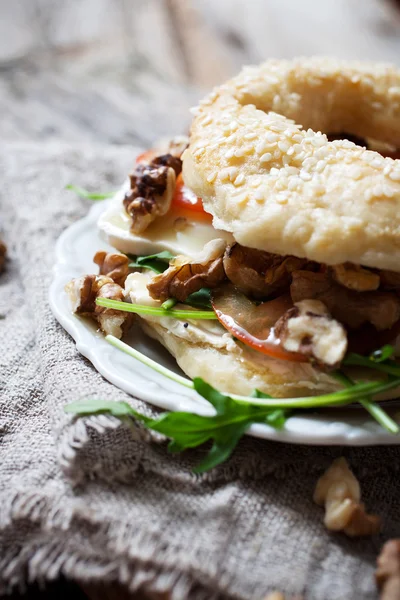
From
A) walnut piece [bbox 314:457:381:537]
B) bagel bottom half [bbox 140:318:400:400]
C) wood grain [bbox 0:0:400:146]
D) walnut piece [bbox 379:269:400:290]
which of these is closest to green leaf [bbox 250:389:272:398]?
bagel bottom half [bbox 140:318:400:400]

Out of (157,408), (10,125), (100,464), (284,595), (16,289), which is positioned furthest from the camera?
(10,125)

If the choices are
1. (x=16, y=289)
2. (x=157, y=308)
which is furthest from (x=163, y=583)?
(x=16, y=289)

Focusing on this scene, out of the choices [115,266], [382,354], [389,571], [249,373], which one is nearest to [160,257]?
[115,266]

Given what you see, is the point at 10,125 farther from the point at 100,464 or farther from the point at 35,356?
the point at 100,464

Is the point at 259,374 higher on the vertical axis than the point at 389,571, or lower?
higher

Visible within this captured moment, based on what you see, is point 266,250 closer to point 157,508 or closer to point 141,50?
point 157,508

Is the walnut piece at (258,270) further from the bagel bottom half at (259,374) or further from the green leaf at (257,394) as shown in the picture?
the green leaf at (257,394)

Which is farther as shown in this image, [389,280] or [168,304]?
[168,304]
